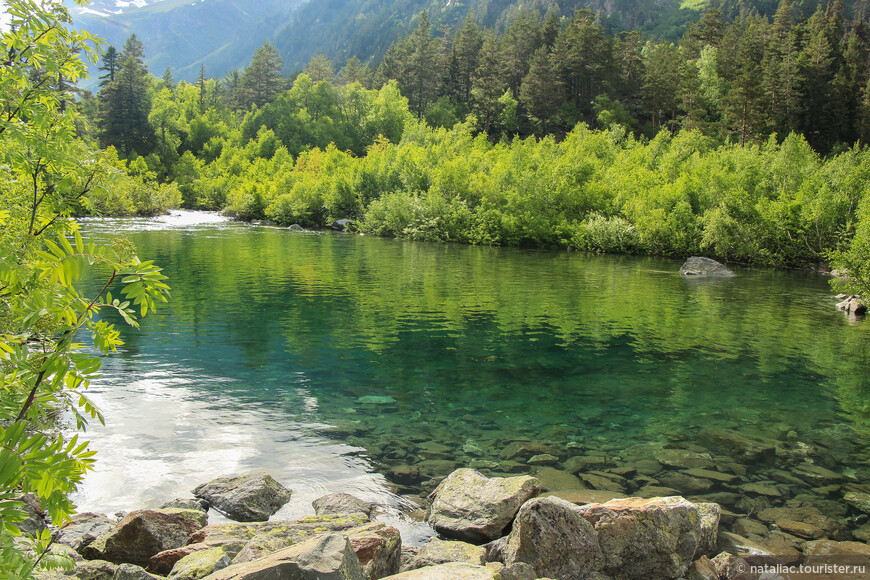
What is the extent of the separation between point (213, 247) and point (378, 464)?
4717cm

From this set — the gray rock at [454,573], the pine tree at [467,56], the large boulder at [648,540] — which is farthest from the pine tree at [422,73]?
the gray rock at [454,573]

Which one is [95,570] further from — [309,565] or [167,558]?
[309,565]

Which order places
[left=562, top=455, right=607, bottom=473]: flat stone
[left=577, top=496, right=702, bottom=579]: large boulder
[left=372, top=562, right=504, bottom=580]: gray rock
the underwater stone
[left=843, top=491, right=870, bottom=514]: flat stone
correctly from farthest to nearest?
1. the underwater stone
2. [left=562, top=455, right=607, bottom=473]: flat stone
3. [left=843, top=491, right=870, bottom=514]: flat stone
4. [left=577, top=496, right=702, bottom=579]: large boulder
5. [left=372, top=562, right=504, bottom=580]: gray rock

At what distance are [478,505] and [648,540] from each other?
275 cm

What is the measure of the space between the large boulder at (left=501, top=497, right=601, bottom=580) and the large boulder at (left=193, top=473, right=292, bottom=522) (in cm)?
465

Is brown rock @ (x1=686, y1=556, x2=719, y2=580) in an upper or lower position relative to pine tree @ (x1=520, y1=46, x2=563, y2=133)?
lower

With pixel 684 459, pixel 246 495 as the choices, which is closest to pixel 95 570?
pixel 246 495

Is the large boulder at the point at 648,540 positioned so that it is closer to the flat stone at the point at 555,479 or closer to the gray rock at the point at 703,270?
the flat stone at the point at 555,479

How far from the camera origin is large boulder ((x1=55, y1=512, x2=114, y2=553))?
867 cm

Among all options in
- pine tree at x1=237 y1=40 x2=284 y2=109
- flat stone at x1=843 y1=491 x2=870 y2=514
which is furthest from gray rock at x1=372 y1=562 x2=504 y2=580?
pine tree at x1=237 y1=40 x2=284 y2=109

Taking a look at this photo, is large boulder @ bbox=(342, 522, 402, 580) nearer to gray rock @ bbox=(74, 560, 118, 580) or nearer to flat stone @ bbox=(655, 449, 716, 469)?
gray rock @ bbox=(74, 560, 118, 580)

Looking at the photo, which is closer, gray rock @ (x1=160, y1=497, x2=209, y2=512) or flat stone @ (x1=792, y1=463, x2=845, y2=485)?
gray rock @ (x1=160, y1=497, x2=209, y2=512)

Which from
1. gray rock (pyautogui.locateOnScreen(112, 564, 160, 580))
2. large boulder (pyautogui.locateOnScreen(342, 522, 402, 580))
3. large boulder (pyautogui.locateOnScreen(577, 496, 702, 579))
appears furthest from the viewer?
large boulder (pyautogui.locateOnScreen(577, 496, 702, 579))

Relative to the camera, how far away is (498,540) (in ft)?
29.3
